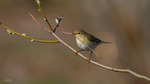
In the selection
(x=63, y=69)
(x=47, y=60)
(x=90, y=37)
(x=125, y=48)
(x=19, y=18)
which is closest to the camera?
(x=90, y=37)

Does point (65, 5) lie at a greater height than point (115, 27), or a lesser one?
greater

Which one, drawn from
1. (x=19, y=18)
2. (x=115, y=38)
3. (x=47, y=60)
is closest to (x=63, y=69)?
(x=47, y=60)

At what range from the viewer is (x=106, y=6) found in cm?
903

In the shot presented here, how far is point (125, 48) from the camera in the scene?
8586 millimetres

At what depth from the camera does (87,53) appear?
10.4m

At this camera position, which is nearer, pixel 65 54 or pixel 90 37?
pixel 90 37

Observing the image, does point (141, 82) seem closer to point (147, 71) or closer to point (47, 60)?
point (147, 71)

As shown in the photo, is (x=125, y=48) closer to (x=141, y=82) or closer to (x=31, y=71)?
(x=141, y=82)

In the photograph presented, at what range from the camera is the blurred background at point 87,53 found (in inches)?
316

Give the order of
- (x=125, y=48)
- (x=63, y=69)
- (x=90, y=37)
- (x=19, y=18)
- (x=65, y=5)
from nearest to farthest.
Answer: (x=90, y=37) → (x=125, y=48) → (x=63, y=69) → (x=19, y=18) → (x=65, y=5)

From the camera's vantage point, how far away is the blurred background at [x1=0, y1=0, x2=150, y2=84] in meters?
8.03

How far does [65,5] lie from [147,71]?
29.3 feet

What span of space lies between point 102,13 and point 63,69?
2.76 metres

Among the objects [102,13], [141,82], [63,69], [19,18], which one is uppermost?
[19,18]
